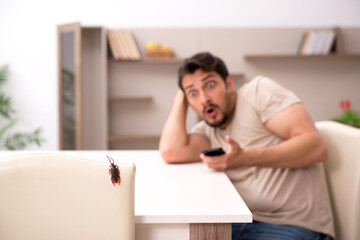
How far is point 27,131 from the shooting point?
533 centimetres

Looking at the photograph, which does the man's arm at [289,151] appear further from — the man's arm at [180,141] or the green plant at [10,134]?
the green plant at [10,134]

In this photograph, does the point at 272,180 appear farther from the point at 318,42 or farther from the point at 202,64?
the point at 318,42

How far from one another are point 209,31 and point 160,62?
650 mm

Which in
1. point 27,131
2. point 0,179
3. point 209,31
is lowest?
point 27,131

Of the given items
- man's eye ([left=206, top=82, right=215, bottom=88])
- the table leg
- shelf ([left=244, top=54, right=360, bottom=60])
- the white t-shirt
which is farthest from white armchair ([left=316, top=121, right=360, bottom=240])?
shelf ([left=244, top=54, right=360, bottom=60])

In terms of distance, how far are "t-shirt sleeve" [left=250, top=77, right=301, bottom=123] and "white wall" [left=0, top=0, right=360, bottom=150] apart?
339cm

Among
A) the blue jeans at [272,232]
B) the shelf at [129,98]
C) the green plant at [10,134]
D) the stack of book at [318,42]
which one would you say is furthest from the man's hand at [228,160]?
the green plant at [10,134]

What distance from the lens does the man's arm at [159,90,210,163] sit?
1.97 metres

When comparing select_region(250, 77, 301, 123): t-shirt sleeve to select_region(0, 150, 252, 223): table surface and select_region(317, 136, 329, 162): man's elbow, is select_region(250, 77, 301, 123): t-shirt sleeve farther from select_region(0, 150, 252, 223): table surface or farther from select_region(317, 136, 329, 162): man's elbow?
select_region(0, 150, 252, 223): table surface

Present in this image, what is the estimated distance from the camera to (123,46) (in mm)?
4805

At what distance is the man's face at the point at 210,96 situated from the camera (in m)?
1.95

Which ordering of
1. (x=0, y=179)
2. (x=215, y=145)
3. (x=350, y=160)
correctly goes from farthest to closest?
(x=215, y=145) < (x=350, y=160) < (x=0, y=179)

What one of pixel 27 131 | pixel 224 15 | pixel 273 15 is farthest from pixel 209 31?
pixel 27 131

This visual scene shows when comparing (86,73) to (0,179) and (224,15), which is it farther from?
(0,179)
